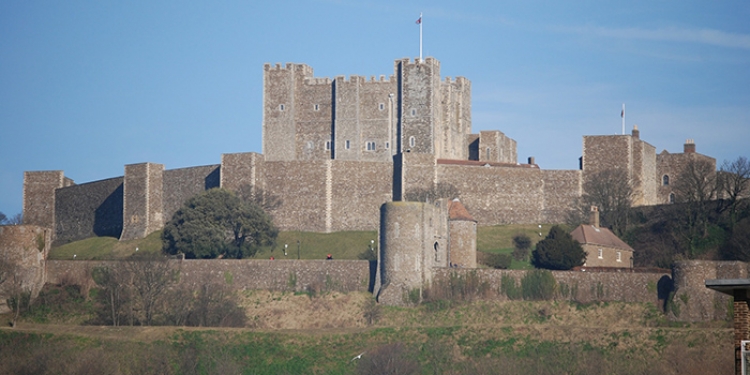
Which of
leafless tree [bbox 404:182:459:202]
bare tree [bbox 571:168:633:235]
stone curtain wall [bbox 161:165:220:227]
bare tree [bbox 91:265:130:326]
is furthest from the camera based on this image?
stone curtain wall [bbox 161:165:220:227]

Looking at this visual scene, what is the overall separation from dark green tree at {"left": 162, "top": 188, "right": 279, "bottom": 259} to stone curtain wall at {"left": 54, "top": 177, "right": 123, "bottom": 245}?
40.0ft

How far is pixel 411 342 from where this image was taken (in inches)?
2029

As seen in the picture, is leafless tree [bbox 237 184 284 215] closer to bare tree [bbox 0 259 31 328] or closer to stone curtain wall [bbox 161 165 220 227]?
stone curtain wall [bbox 161 165 220 227]

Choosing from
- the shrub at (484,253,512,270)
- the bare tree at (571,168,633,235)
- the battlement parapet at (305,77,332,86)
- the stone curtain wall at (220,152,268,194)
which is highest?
the battlement parapet at (305,77,332,86)

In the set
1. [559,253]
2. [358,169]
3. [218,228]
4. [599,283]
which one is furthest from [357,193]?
[599,283]

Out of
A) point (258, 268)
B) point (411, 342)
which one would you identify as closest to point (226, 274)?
point (258, 268)

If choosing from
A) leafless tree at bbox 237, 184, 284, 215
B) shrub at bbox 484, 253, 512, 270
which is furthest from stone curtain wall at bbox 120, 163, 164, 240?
shrub at bbox 484, 253, 512, 270

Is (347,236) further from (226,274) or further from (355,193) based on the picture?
(226,274)

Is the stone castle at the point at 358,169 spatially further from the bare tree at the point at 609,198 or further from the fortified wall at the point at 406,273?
the fortified wall at the point at 406,273

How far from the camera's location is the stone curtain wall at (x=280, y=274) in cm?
5869

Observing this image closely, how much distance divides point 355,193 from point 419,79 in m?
9.40

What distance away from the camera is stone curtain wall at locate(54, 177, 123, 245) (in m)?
81.7

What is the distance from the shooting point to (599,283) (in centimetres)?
5531

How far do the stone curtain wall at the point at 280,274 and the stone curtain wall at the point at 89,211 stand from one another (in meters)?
19.6
